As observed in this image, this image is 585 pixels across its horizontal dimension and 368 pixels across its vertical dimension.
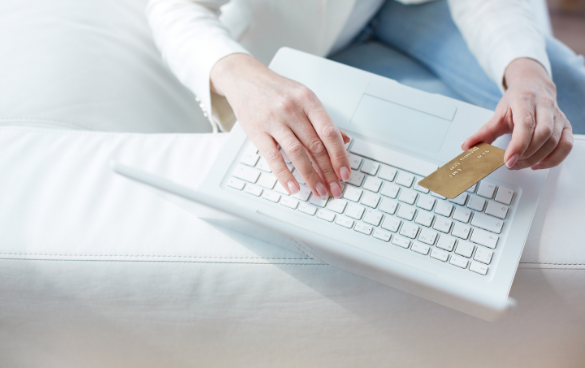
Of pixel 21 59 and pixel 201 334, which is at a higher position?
pixel 21 59

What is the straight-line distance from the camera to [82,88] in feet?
2.31

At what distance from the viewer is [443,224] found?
1.71 ft

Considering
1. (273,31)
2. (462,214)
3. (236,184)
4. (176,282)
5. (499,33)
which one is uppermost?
(499,33)

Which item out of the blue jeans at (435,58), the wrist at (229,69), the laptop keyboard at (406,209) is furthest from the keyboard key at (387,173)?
the blue jeans at (435,58)

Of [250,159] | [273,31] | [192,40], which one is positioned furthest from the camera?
[273,31]

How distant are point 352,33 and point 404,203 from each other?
60 cm

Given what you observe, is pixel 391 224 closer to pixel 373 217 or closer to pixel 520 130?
pixel 373 217

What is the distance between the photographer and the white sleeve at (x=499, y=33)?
0.71 m

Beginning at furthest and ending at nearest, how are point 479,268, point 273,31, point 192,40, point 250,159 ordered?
point 273,31 → point 192,40 → point 250,159 → point 479,268

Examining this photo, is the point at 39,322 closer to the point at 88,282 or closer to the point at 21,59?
the point at 88,282

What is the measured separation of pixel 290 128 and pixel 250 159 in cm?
8

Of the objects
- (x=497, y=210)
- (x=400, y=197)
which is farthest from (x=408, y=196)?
(x=497, y=210)

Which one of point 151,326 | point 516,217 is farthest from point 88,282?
point 516,217

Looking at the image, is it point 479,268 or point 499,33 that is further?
point 499,33
